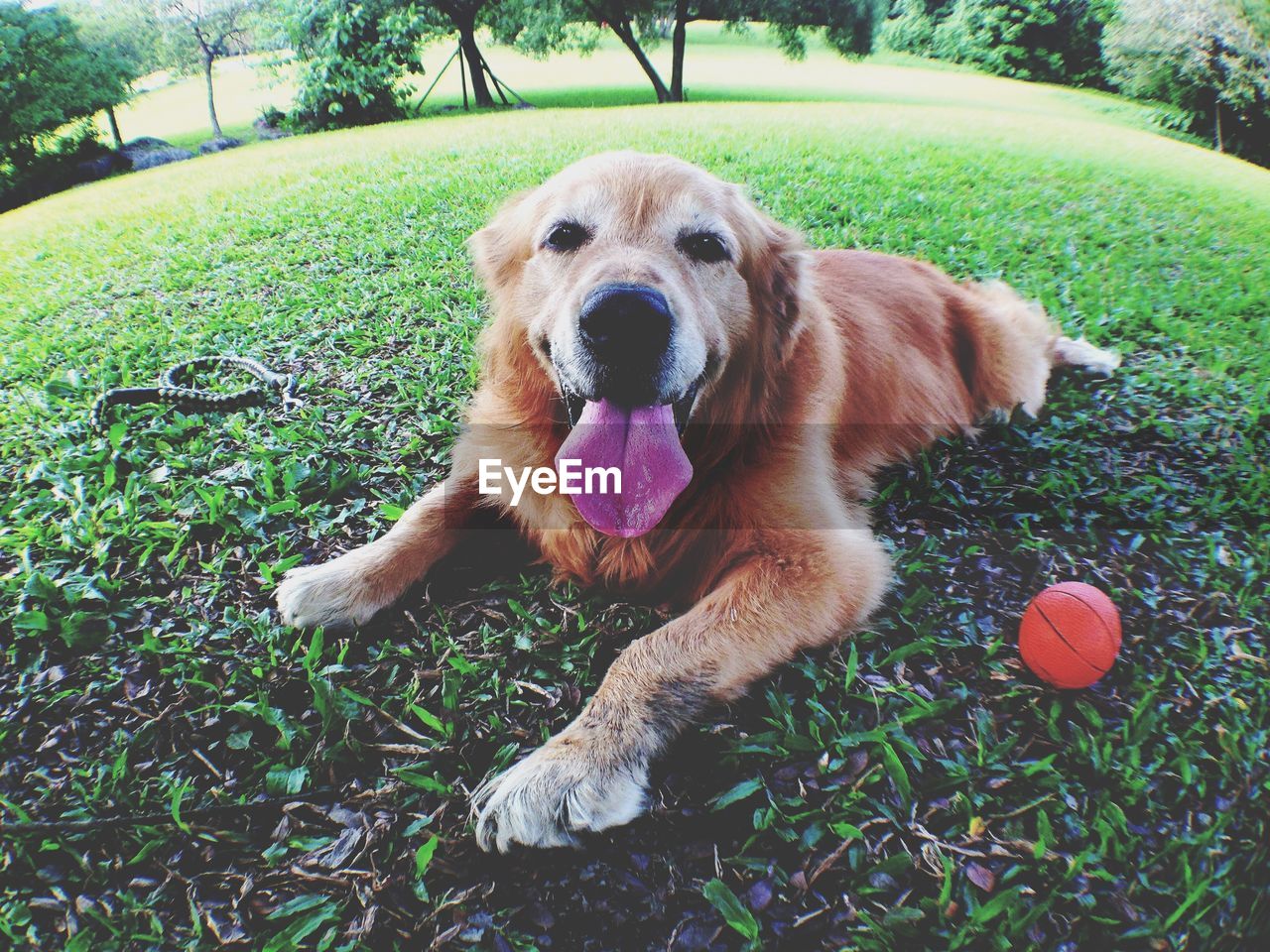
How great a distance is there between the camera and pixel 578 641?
2086mm

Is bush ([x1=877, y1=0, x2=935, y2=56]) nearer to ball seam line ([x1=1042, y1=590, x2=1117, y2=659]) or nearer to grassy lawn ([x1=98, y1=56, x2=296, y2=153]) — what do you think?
ball seam line ([x1=1042, y1=590, x2=1117, y2=659])

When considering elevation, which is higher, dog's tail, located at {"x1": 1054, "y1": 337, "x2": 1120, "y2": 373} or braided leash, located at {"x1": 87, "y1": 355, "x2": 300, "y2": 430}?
braided leash, located at {"x1": 87, "y1": 355, "x2": 300, "y2": 430}

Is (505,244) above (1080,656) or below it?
above

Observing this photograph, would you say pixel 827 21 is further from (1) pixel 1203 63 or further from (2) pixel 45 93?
(2) pixel 45 93

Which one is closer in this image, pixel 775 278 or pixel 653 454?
pixel 653 454

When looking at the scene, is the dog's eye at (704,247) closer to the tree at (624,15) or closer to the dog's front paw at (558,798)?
the dog's front paw at (558,798)

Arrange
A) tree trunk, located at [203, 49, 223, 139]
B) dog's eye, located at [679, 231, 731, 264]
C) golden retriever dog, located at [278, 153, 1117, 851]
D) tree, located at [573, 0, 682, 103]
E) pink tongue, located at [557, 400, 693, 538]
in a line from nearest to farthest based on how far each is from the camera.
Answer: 1. golden retriever dog, located at [278, 153, 1117, 851]
2. pink tongue, located at [557, 400, 693, 538]
3. dog's eye, located at [679, 231, 731, 264]
4. tree trunk, located at [203, 49, 223, 139]
5. tree, located at [573, 0, 682, 103]

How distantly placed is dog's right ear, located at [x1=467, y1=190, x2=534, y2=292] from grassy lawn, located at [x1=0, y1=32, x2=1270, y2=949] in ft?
2.70

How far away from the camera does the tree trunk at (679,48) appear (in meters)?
3.82

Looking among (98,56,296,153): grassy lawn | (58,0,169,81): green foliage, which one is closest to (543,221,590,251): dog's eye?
(98,56,296,153): grassy lawn

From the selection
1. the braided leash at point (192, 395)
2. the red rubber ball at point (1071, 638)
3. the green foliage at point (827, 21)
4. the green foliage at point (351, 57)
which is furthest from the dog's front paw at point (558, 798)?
the green foliage at point (827, 21)

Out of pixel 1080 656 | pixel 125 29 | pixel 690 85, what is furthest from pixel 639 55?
pixel 1080 656

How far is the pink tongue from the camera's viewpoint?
6.72 ft

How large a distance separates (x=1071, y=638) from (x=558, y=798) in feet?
4.83
